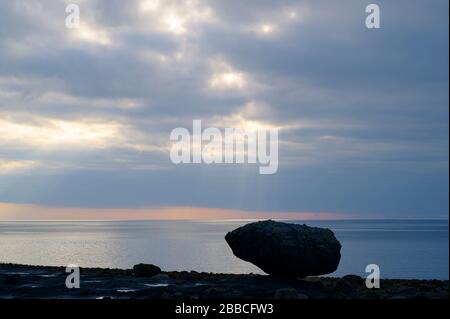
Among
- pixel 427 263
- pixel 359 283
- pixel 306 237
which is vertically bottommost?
pixel 427 263

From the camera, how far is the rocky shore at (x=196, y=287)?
69.9 ft

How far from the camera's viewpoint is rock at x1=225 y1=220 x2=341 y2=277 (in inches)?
990

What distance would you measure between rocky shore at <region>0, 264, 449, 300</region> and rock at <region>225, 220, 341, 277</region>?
695 millimetres

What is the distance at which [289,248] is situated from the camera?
2511 cm

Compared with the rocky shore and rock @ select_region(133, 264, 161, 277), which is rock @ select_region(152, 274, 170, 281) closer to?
the rocky shore

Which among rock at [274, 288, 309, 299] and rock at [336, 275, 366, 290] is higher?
rock at [274, 288, 309, 299]

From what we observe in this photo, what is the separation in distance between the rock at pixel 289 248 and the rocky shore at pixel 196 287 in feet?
2.28

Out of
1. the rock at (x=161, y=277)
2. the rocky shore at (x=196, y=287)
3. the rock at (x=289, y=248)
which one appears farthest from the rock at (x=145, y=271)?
the rock at (x=289, y=248)

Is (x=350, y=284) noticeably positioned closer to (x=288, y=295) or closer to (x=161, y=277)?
(x=288, y=295)

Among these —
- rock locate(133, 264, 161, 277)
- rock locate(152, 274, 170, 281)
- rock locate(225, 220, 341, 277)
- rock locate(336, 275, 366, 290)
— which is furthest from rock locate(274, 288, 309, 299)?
rock locate(133, 264, 161, 277)
